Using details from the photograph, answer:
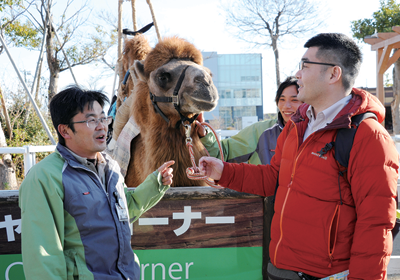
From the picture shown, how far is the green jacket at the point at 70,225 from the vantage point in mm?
1449

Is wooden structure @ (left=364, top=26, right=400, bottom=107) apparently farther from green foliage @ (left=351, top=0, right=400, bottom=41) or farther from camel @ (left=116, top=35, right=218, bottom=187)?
camel @ (left=116, top=35, right=218, bottom=187)

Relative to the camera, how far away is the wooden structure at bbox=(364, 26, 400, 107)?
33.7 ft

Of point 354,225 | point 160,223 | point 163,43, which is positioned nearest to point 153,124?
point 163,43

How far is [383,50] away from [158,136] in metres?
9.95

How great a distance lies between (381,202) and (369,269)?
0.26 m

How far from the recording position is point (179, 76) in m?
2.90

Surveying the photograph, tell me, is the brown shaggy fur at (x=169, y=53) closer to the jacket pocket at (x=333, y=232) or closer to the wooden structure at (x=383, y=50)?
the jacket pocket at (x=333, y=232)

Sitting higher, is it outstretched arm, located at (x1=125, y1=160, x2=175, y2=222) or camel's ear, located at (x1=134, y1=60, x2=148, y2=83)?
camel's ear, located at (x1=134, y1=60, x2=148, y2=83)

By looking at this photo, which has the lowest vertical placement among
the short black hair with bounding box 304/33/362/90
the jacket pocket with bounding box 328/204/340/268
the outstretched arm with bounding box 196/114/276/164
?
the jacket pocket with bounding box 328/204/340/268

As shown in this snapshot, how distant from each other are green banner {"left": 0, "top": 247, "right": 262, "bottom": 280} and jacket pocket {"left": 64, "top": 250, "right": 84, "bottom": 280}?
978 millimetres

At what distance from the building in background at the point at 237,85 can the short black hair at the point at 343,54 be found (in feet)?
155

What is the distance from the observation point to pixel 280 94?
3105 mm

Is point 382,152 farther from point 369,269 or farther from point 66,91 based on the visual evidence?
point 66,91

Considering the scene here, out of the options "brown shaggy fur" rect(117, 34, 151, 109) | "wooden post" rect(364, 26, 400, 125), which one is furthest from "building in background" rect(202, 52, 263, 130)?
"brown shaggy fur" rect(117, 34, 151, 109)
